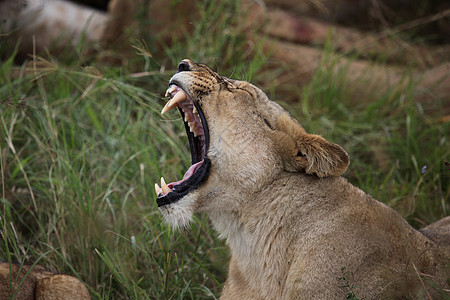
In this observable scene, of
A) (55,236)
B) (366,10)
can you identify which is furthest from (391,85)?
(55,236)

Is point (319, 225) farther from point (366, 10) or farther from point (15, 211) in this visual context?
point (366, 10)

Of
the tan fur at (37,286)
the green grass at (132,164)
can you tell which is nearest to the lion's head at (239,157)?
the green grass at (132,164)

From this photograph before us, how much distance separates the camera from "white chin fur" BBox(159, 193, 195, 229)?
270cm

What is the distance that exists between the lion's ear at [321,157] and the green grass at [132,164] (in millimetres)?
776

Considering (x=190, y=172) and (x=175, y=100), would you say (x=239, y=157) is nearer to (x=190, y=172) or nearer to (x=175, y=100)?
(x=190, y=172)

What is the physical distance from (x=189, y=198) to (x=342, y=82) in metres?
3.39

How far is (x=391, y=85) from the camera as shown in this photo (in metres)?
5.88

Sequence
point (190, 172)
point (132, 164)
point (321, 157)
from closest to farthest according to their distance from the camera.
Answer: point (321, 157) < point (190, 172) < point (132, 164)

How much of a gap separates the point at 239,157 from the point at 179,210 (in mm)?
398

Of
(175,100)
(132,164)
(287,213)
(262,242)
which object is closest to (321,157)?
(287,213)

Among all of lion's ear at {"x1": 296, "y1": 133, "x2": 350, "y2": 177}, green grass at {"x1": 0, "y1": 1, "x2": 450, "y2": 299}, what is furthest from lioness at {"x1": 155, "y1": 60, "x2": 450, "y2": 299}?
green grass at {"x1": 0, "y1": 1, "x2": 450, "y2": 299}

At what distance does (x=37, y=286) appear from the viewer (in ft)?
9.54

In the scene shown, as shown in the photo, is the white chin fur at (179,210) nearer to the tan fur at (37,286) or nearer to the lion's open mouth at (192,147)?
the lion's open mouth at (192,147)

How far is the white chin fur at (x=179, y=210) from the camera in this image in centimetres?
270
